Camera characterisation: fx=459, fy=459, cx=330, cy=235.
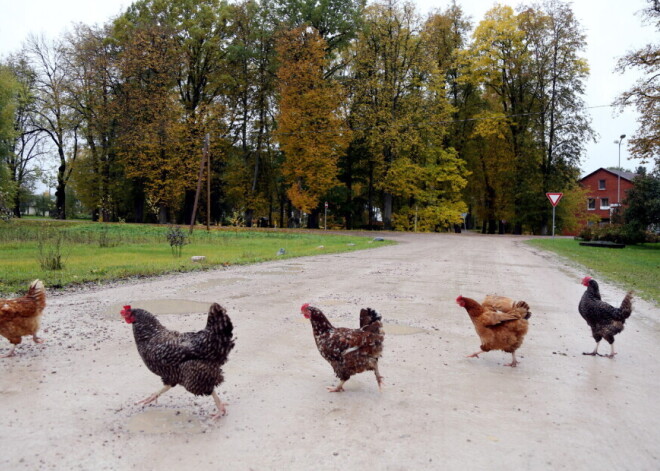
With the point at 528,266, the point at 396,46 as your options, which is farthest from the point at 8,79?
the point at 528,266

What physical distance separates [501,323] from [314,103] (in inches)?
1514

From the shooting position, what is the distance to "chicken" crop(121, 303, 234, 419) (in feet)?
13.5

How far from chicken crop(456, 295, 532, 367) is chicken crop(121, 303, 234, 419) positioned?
3.08 metres

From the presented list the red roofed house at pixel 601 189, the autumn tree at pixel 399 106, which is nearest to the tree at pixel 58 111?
the autumn tree at pixel 399 106

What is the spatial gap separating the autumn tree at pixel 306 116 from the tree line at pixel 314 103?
13 centimetres

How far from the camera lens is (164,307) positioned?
29.0 ft

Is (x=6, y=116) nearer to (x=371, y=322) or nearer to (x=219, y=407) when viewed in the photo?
(x=219, y=407)

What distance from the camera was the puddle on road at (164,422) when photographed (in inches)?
156

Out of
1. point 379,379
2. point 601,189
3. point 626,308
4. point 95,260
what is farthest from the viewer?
point 601,189

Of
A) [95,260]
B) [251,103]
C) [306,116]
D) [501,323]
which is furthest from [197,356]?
[251,103]

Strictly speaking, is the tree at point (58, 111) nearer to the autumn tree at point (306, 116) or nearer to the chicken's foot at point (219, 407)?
the autumn tree at point (306, 116)

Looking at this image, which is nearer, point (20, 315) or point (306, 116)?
point (20, 315)

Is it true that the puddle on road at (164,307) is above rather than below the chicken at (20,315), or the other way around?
below

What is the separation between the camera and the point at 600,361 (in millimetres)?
6129
